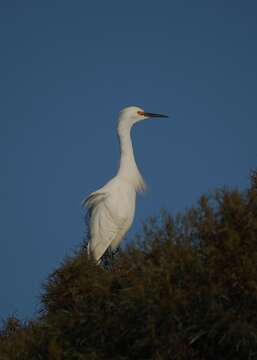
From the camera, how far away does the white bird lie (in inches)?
389

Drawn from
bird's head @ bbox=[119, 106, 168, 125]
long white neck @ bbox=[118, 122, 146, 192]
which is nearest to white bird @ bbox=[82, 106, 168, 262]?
long white neck @ bbox=[118, 122, 146, 192]

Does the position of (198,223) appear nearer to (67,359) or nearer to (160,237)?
(160,237)

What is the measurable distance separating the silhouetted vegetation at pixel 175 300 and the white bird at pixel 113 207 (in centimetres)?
348

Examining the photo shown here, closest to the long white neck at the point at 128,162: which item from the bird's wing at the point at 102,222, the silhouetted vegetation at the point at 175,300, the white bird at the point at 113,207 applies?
the white bird at the point at 113,207

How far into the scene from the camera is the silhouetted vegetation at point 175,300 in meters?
4.79

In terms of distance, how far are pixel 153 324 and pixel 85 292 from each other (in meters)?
1.38

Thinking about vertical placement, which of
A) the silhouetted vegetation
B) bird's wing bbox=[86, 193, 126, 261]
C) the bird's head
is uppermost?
the bird's head

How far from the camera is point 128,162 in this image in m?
11.0

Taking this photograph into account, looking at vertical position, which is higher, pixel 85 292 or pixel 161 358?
pixel 85 292

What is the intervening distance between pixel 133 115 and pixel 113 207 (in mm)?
2303

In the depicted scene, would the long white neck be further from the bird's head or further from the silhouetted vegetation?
the silhouetted vegetation

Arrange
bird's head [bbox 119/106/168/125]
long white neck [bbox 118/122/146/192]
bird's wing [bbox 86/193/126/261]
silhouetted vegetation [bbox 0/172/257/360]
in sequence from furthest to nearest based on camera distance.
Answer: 1. bird's head [bbox 119/106/168/125]
2. long white neck [bbox 118/122/146/192]
3. bird's wing [bbox 86/193/126/261]
4. silhouetted vegetation [bbox 0/172/257/360]

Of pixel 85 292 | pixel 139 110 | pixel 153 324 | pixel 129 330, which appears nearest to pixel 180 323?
pixel 153 324

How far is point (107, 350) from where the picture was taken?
544 centimetres
